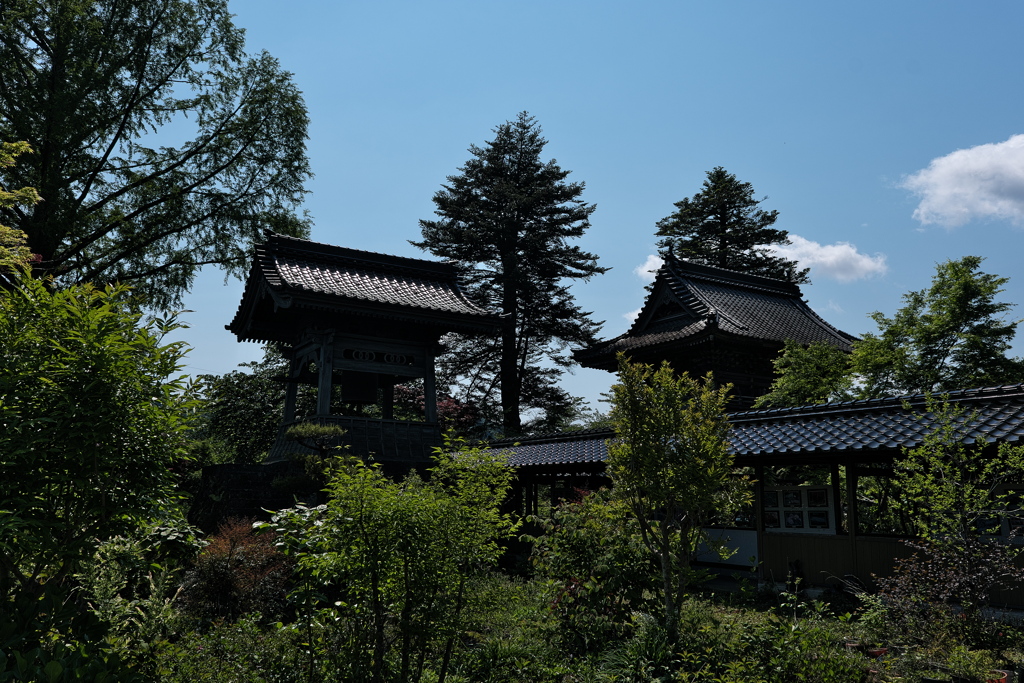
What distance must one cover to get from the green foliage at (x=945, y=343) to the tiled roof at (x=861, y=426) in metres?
5.40

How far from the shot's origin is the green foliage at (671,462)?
25.0 ft

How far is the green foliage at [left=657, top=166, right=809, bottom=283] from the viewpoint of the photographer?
118ft

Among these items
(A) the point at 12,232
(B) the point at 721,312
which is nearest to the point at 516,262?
(B) the point at 721,312

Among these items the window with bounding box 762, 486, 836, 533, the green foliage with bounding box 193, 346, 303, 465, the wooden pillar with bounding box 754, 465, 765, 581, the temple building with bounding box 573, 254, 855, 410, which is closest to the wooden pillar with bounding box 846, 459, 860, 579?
the window with bounding box 762, 486, 836, 533

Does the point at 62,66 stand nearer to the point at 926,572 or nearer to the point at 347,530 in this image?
the point at 347,530

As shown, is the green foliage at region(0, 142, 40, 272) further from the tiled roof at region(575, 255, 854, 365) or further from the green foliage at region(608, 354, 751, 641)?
the tiled roof at region(575, 255, 854, 365)

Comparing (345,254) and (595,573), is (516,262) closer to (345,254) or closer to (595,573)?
(345,254)

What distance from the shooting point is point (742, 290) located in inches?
997

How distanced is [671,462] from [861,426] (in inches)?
203

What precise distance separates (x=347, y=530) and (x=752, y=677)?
11.7ft

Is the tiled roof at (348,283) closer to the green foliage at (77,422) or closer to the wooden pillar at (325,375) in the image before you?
the wooden pillar at (325,375)

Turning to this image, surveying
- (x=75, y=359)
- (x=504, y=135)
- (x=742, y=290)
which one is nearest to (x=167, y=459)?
(x=75, y=359)

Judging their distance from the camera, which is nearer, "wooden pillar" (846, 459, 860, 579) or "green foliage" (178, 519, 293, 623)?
"green foliage" (178, 519, 293, 623)

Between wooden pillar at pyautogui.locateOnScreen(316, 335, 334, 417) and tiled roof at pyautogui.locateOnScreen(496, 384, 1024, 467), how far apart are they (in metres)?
5.93
